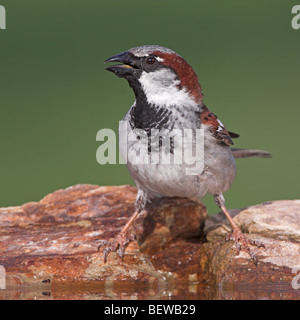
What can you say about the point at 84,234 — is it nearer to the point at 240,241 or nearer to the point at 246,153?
the point at 240,241

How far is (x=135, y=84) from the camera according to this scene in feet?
15.7

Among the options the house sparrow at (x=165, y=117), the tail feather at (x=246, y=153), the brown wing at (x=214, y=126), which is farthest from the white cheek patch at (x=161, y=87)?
the tail feather at (x=246, y=153)

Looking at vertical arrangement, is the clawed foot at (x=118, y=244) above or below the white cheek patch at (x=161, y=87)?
below

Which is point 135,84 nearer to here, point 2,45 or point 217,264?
point 217,264

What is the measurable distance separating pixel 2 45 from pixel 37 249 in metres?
6.72

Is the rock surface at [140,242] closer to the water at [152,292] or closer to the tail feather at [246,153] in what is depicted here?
the water at [152,292]

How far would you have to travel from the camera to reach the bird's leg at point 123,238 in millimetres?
4695

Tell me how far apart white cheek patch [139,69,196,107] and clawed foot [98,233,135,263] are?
3.51 ft

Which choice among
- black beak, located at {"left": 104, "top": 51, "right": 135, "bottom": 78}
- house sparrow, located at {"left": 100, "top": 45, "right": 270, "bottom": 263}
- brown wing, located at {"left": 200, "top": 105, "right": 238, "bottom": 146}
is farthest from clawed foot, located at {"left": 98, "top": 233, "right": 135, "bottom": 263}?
black beak, located at {"left": 104, "top": 51, "right": 135, "bottom": 78}

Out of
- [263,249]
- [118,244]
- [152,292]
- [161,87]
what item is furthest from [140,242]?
[161,87]

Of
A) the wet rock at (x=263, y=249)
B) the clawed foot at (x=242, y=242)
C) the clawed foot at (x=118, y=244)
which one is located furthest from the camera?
the clawed foot at (x=118, y=244)

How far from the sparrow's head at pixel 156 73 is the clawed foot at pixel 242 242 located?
1047 millimetres

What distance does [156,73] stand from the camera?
15.5 ft
